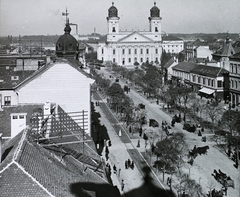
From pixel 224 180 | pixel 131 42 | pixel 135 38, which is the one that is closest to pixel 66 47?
pixel 224 180

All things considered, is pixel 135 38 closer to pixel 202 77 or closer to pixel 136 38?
pixel 136 38

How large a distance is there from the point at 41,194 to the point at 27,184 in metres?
0.54

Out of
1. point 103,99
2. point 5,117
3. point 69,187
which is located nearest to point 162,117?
point 103,99

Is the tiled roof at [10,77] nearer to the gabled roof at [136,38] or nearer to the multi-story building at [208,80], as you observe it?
the multi-story building at [208,80]

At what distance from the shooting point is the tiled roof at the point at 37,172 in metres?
11.1

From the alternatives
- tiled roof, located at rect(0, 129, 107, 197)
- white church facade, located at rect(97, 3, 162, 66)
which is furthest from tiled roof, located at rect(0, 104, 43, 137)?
white church facade, located at rect(97, 3, 162, 66)

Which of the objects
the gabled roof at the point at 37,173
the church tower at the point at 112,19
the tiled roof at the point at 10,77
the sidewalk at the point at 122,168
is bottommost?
the sidewalk at the point at 122,168

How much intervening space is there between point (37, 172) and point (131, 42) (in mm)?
129685

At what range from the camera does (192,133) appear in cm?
4100

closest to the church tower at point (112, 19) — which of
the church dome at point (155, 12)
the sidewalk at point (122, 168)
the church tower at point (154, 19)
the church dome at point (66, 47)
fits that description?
the church tower at point (154, 19)

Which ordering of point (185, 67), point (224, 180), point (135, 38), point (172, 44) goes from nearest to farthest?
1. point (224, 180)
2. point (185, 67)
3. point (135, 38)
4. point (172, 44)

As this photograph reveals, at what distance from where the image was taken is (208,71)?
224ft

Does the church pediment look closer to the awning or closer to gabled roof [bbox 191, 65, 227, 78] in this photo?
gabled roof [bbox 191, 65, 227, 78]

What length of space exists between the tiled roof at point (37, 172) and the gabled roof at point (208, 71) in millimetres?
52437
